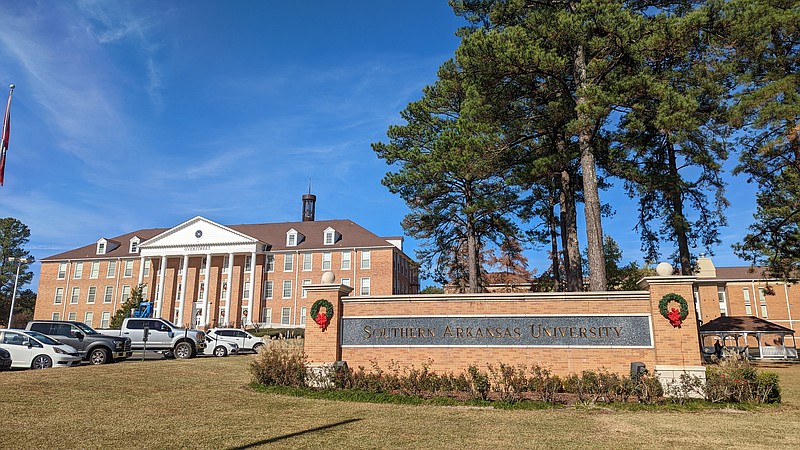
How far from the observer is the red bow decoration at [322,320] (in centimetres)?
1328

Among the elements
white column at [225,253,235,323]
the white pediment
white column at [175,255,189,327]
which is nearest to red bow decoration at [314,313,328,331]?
white column at [225,253,235,323]

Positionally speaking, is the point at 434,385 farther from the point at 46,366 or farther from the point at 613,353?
the point at 46,366

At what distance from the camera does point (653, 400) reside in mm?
10359

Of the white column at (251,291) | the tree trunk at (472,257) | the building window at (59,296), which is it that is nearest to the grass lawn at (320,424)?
the tree trunk at (472,257)

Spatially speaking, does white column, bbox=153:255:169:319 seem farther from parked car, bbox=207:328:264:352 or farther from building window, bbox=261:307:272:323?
parked car, bbox=207:328:264:352

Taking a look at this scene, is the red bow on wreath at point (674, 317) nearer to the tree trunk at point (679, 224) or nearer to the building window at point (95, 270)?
the tree trunk at point (679, 224)

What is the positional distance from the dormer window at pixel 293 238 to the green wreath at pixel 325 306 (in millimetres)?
41802

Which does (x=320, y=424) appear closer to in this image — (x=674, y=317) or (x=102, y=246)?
(x=674, y=317)

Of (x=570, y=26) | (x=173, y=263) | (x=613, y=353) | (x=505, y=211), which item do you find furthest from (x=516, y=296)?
(x=173, y=263)

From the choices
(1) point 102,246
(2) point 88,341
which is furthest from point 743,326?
(1) point 102,246

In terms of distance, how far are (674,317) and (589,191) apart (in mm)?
6106

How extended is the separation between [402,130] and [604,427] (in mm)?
20614

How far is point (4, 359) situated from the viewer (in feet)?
54.6

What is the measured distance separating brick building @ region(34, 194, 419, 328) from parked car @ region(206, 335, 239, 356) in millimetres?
23319
